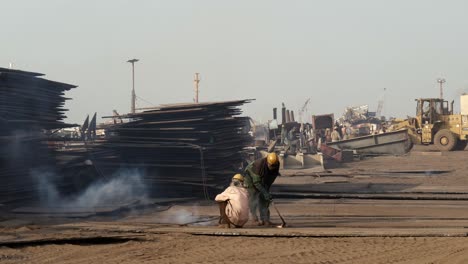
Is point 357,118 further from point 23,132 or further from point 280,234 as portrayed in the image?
point 280,234

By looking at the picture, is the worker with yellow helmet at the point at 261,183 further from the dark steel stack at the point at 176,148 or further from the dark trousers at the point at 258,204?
the dark steel stack at the point at 176,148

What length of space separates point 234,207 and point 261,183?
2.58 feet

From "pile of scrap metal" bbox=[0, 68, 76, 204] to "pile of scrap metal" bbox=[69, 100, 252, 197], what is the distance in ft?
5.03

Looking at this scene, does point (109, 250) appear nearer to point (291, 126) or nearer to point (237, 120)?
point (237, 120)

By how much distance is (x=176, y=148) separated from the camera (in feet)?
56.0

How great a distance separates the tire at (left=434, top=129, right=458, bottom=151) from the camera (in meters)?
36.7

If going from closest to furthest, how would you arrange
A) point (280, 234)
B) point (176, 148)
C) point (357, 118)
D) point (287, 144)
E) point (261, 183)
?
1. point (280, 234)
2. point (261, 183)
3. point (176, 148)
4. point (287, 144)
5. point (357, 118)

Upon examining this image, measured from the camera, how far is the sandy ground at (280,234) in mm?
8164

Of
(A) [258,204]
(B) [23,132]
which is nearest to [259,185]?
(A) [258,204]

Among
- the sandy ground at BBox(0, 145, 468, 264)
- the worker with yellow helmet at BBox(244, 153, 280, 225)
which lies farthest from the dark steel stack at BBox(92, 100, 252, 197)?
the worker with yellow helmet at BBox(244, 153, 280, 225)

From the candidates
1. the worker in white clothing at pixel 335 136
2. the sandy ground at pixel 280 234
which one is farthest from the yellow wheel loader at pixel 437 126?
the sandy ground at pixel 280 234

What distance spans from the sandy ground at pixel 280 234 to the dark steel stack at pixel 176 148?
1.36 metres

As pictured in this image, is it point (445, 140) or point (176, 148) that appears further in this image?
point (445, 140)

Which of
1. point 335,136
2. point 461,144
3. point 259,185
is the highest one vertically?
point 335,136
